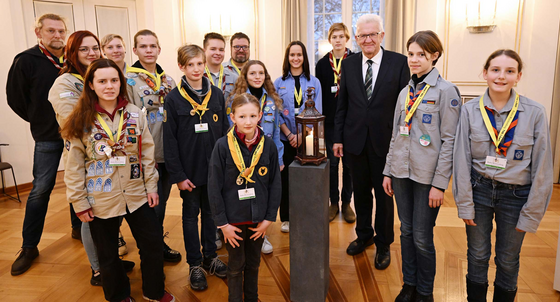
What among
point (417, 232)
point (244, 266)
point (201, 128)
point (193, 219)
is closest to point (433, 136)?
point (417, 232)

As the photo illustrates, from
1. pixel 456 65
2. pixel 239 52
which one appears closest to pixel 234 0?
pixel 239 52

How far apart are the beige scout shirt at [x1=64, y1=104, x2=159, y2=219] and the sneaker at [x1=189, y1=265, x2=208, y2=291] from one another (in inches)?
27.0

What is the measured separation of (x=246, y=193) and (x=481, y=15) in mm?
4720

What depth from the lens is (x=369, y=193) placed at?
2717 millimetres

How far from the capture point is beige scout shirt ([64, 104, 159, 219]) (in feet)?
6.21

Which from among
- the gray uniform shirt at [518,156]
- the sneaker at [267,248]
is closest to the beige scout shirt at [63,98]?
the sneaker at [267,248]

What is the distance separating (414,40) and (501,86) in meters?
0.49

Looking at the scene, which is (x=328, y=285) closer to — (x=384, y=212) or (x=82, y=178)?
(x=384, y=212)

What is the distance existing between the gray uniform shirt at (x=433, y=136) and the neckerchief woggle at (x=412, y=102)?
0.02 meters

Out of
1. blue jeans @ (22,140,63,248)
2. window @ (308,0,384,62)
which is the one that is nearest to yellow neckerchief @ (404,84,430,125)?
blue jeans @ (22,140,63,248)

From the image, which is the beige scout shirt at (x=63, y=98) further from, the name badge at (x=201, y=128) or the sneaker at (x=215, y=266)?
the sneaker at (x=215, y=266)

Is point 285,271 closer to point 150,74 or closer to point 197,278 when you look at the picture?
point 197,278

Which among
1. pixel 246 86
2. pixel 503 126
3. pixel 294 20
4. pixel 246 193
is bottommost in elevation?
pixel 246 193

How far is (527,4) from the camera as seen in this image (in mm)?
4734
